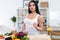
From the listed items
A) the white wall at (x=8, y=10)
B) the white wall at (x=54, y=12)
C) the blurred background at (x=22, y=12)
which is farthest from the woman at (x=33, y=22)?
the white wall at (x=8, y=10)

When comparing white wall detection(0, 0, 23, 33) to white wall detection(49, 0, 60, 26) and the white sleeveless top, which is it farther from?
the white sleeveless top

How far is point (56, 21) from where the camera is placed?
4281mm

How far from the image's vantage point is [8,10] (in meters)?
4.52

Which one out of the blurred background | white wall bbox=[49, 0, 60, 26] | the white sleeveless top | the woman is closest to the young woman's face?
the woman

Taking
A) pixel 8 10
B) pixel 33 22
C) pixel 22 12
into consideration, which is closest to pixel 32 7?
pixel 33 22

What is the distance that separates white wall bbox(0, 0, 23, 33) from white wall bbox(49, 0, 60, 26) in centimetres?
102

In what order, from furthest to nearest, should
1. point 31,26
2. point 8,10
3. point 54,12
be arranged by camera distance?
point 8,10, point 54,12, point 31,26

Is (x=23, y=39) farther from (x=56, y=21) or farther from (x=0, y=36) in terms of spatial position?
(x=56, y=21)

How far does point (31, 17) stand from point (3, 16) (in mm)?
2728

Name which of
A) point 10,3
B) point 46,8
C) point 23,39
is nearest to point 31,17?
point 23,39

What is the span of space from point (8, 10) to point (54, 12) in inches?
62.3

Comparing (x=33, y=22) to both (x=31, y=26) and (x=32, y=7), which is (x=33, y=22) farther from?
(x=32, y=7)

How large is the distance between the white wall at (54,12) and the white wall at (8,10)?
102cm

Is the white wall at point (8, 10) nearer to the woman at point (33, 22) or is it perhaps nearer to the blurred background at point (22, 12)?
the blurred background at point (22, 12)
